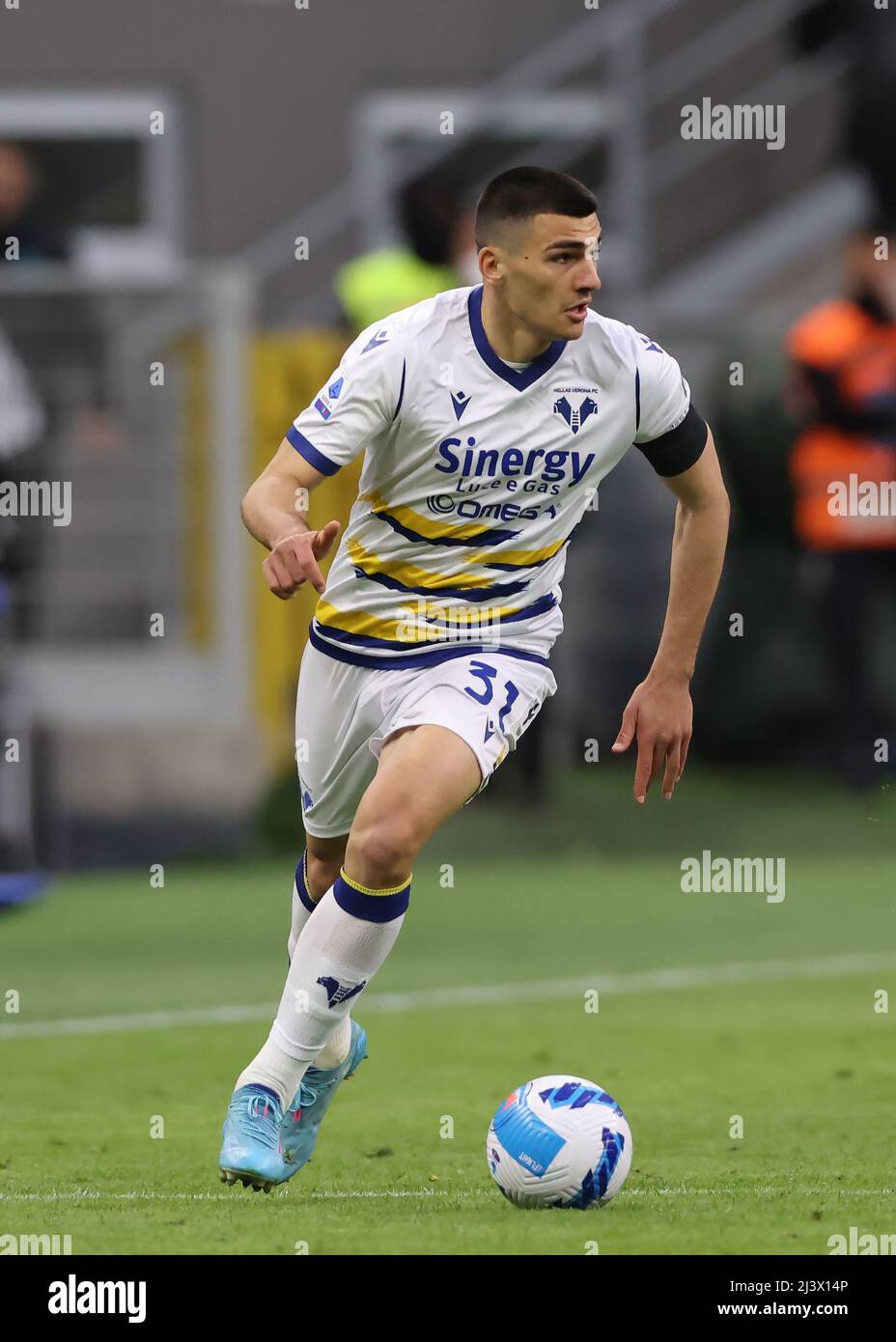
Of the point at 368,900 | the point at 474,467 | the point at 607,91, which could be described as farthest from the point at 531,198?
the point at 607,91

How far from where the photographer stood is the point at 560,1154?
5898 mm

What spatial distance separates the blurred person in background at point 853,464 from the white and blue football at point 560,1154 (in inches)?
350

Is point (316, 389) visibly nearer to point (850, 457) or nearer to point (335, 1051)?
point (850, 457)

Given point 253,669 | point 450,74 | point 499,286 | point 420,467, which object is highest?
point 450,74

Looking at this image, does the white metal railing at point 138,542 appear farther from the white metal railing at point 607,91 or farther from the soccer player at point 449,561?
the soccer player at point 449,561

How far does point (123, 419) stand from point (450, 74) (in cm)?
705

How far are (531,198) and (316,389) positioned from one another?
762 centimetres

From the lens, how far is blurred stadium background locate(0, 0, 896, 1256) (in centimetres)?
1327

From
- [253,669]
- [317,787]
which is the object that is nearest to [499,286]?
[317,787]

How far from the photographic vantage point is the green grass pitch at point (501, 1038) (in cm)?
582

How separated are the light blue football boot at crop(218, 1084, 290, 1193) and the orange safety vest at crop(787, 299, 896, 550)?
9144 mm
